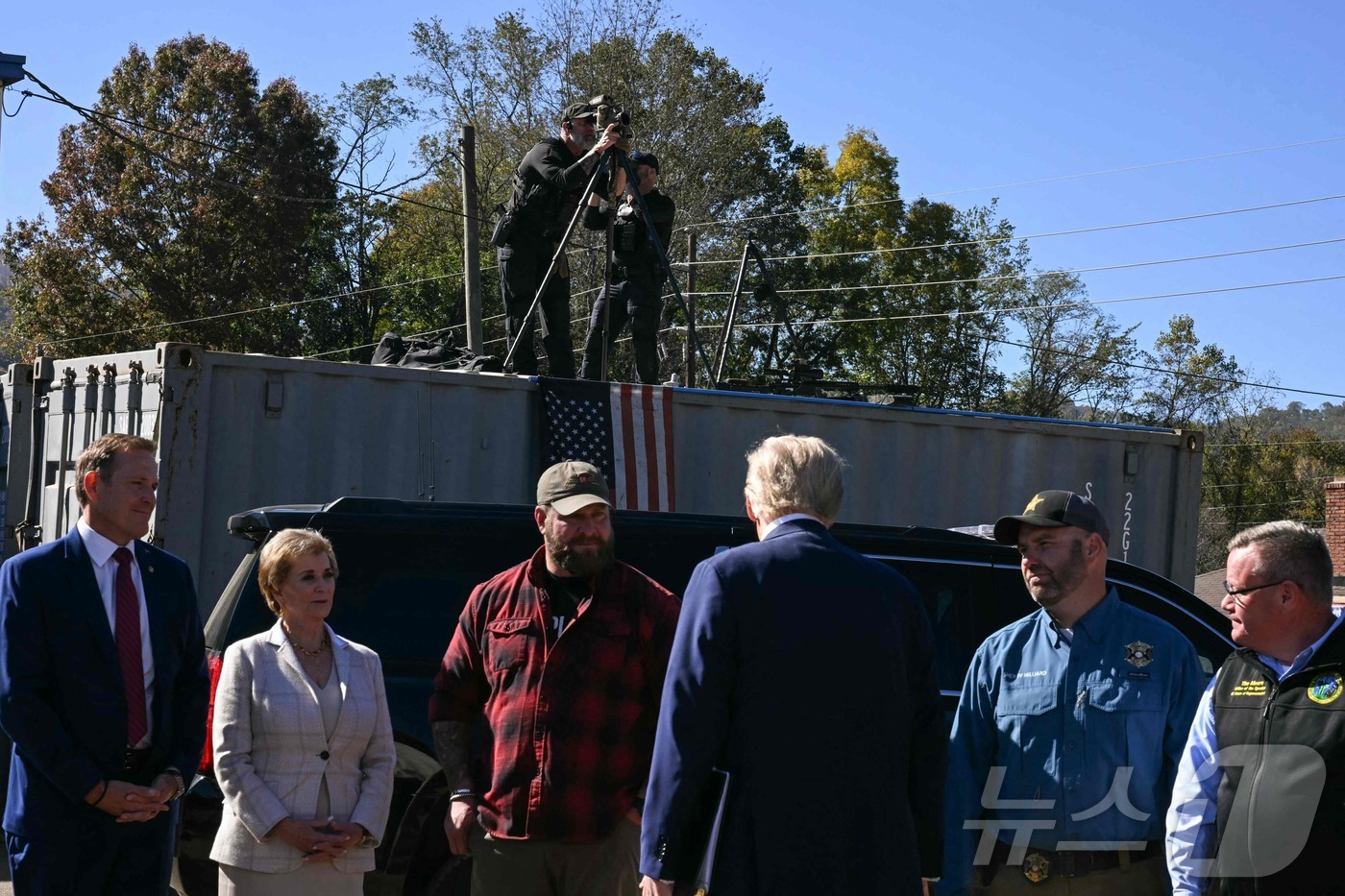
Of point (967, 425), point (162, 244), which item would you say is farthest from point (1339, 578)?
point (162, 244)

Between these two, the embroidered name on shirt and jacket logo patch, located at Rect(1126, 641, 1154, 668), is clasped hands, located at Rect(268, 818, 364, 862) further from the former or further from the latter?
the embroidered name on shirt

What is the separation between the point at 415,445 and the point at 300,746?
4.26 m

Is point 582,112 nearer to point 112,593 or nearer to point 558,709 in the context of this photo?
point 112,593

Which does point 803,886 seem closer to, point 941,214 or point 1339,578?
point 1339,578

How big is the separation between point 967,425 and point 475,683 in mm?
6693

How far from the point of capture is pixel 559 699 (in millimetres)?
3572

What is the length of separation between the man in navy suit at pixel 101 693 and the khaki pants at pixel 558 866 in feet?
3.07

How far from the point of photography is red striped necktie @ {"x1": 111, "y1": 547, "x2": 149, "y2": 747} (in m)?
3.78

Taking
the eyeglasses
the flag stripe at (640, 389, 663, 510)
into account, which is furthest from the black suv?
the flag stripe at (640, 389, 663, 510)

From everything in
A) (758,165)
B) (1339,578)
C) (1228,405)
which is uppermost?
(758,165)

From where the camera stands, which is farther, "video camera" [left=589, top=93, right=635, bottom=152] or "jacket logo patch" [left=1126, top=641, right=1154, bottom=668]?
"video camera" [left=589, top=93, right=635, bottom=152]

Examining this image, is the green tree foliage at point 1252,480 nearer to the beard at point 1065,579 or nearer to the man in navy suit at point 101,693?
the beard at point 1065,579

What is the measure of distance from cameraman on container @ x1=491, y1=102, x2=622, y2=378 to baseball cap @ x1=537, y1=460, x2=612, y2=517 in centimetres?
548

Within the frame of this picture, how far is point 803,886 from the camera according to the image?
2744mm
